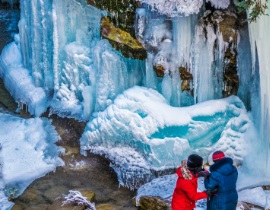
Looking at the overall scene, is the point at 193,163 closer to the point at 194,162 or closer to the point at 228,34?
the point at 194,162

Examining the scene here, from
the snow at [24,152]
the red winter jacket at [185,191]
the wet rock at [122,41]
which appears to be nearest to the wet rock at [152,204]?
the red winter jacket at [185,191]

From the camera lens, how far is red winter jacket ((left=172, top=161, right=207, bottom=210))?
5.17 metres

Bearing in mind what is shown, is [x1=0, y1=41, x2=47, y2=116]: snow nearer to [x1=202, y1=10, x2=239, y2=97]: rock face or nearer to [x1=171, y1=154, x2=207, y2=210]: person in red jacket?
[x1=202, y1=10, x2=239, y2=97]: rock face

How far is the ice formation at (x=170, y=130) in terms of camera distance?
7.96 meters

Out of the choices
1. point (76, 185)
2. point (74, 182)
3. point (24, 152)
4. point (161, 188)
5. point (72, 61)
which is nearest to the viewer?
A: point (161, 188)

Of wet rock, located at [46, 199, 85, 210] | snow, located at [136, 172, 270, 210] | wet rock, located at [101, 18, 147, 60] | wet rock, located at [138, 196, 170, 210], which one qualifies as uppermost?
wet rock, located at [101, 18, 147, 60]

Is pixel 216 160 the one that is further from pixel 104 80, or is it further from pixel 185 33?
pixel 104 80

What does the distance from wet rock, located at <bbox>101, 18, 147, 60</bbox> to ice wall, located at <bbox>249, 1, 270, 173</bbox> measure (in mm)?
2191

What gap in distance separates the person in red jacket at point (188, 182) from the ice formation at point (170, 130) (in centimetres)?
263

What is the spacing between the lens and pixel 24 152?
939 centimetres

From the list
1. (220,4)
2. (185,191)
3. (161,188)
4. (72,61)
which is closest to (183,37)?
(220,4)

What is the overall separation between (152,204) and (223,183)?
6.84 feet

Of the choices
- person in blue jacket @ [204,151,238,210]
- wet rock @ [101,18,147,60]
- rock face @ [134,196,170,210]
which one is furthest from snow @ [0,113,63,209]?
person in blue jacket @ [204,151,238,210]

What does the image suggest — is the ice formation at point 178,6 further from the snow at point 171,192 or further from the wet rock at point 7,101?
the wet rock at point 7,101
